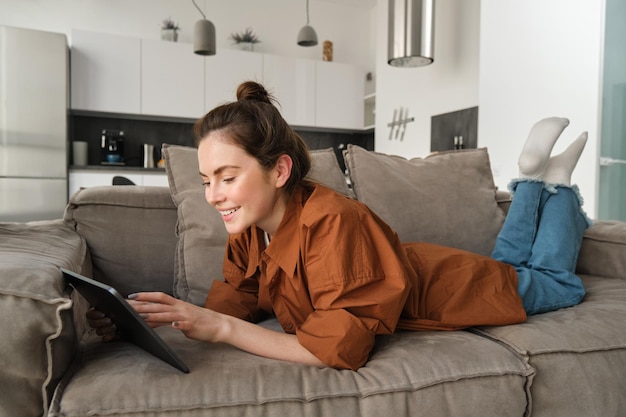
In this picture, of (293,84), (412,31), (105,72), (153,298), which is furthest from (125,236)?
(293,84)

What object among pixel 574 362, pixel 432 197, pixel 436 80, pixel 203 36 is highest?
pixel 203 36

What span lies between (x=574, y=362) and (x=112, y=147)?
4.76 meters

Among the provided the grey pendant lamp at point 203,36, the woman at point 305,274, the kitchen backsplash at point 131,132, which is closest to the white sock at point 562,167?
the woman at point 305,274

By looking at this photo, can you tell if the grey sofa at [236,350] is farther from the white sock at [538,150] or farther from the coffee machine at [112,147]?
the coffee machine at [112,147]

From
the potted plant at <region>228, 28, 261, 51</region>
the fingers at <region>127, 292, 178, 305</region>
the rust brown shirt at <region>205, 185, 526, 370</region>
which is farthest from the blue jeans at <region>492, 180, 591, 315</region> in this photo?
the potted plant at <region>228, 28, 261, 51</region>

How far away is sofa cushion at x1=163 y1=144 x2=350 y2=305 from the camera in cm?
144

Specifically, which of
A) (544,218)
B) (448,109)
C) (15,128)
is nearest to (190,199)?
(544,218)

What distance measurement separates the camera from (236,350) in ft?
3.40

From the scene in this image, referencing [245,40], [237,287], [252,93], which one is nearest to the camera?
[252,93]

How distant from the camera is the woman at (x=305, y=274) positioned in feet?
3.21

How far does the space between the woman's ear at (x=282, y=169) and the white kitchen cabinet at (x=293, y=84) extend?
14.4ft

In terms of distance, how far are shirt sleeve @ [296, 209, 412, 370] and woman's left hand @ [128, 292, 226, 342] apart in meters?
0.16

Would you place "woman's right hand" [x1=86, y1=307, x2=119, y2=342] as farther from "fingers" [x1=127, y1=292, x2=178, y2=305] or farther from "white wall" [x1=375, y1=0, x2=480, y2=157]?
"white wall" [x1=375, y1=0, x2=480, y2=157]

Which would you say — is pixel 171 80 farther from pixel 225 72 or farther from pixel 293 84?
pixel 293 84
